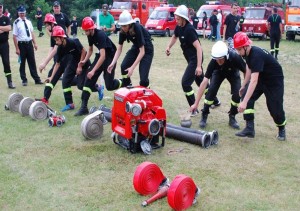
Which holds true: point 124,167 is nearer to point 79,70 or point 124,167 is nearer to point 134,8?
point 79,70

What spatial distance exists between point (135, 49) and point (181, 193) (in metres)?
4.29

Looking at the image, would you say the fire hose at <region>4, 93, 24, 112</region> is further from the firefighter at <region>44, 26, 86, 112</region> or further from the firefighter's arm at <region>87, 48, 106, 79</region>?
the firefighter's arm at <region>87, 48, 106, 79</region>

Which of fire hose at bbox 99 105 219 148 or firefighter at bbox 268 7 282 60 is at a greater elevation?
firefighter at bbox 268 7 282 60

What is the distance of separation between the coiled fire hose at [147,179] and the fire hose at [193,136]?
162 cm

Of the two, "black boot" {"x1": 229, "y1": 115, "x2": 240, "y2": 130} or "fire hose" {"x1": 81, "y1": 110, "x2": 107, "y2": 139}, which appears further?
"black boot" {"x1": 229, "y1": 115, "x2": 240, "y2": 130}

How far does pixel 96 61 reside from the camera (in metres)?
8.02

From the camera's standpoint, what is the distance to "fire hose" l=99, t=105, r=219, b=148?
20.5 feet

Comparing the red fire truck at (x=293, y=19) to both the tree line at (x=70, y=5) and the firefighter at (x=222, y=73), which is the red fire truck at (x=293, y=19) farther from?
the tree line at (x=70, y=5)

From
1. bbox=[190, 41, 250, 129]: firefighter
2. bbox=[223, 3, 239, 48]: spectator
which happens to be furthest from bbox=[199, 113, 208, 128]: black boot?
bbox=[223, 3, 239, 48]: spectator

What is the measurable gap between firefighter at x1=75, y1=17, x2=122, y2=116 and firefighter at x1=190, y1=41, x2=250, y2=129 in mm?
1900

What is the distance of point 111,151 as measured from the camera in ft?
20.1

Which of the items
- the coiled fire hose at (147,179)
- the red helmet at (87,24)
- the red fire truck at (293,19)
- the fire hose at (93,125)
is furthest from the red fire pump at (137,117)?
the red fire truck at (293,19)

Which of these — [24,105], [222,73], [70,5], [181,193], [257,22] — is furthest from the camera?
[70,5]

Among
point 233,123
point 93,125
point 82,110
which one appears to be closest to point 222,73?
point 233,123
